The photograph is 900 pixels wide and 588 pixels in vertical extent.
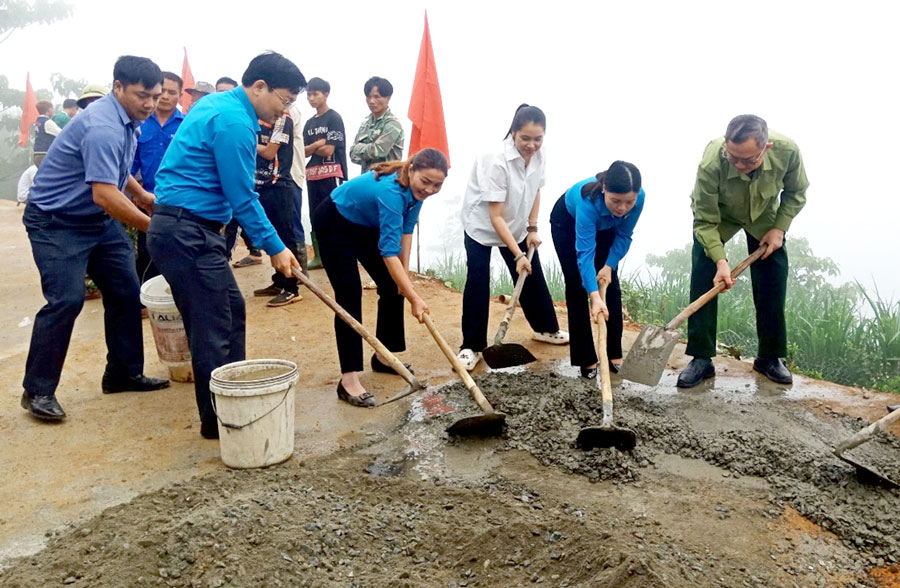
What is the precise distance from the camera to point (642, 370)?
3.92 meters

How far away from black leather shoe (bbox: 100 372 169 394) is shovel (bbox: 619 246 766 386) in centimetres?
288

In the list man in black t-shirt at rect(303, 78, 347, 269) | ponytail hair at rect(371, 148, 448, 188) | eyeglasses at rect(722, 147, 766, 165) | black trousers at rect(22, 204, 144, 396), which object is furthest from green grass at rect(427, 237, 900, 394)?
black trousers at rect(22, 204, 144, 396)

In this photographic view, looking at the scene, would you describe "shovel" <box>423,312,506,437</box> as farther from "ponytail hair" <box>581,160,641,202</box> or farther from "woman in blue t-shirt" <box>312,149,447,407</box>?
"ponytail hair" <box>581,160,641,202</box>

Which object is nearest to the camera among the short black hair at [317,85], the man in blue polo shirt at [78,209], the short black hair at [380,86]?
the man in blue polo shirt at [78,209]

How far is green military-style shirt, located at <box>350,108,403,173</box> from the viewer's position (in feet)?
19.8

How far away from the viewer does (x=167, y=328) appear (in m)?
4.04

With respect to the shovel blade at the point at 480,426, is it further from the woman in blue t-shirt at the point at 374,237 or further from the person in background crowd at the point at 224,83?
the person in background crowd at the point at 224,83

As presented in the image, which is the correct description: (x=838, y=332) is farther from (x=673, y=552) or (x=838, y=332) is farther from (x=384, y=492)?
(x=384, y=492)

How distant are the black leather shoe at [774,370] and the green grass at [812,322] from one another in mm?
533

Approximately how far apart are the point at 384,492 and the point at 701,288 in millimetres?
2628

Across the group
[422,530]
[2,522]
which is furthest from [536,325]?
[2,522]

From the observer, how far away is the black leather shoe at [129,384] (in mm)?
4059

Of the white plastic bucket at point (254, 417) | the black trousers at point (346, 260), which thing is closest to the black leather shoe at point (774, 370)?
the black trousers at point (346, 260)

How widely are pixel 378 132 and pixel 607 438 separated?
393cm
